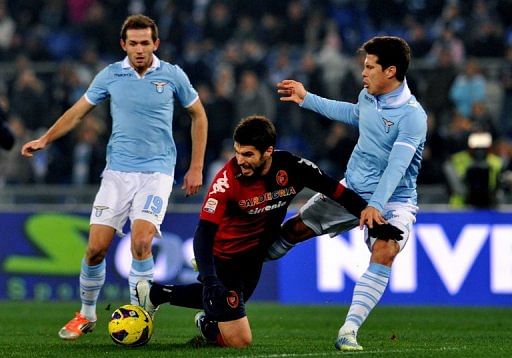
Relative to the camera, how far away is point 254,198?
8.99 meters

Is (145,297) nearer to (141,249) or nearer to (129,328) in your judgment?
(129,328)

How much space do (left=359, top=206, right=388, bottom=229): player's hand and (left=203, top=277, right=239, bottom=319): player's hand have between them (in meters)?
1.06

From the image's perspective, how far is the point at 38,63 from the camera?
69.5ft

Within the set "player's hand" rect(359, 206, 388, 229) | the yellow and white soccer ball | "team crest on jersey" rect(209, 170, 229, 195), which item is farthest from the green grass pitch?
"team crest on jersey" rect(209, 170, 229, 195)

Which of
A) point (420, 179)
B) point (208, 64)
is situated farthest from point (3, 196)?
point (420, 179)

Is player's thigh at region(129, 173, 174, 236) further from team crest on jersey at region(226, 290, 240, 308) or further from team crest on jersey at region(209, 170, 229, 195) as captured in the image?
team crest on jersey at region(226, 290, 240, 308)

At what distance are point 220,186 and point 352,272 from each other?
21.5ft

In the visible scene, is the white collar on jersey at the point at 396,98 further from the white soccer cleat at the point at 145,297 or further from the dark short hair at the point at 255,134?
the white soccer cleat at the point at 145,297

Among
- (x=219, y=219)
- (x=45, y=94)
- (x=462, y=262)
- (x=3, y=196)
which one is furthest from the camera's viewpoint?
(x=45, y=94)

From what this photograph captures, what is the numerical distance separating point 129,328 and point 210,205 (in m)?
1.13

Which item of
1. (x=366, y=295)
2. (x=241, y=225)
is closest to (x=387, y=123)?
(x=366, y=295)

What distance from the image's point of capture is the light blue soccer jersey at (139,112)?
32.8 ft

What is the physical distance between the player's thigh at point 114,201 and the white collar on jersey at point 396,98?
2.31 meters

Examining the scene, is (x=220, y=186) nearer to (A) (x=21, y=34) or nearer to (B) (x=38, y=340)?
(B) (x=38, y=340)
